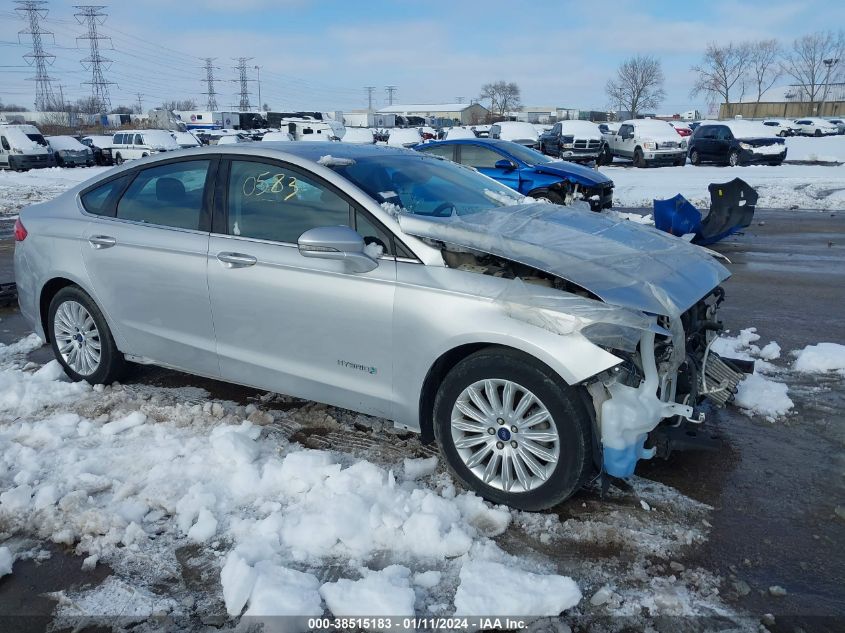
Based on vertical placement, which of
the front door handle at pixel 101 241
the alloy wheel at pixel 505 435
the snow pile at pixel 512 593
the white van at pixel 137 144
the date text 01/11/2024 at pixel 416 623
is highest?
the white van at pixel 137 144

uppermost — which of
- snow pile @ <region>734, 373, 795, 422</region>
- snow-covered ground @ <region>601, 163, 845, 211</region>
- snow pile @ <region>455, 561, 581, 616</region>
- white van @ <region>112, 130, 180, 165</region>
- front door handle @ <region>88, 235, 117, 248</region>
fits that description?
white van @ <region>112, 130, 180, 165</region>

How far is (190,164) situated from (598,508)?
10.7 ft

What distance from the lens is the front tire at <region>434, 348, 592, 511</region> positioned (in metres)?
3.19

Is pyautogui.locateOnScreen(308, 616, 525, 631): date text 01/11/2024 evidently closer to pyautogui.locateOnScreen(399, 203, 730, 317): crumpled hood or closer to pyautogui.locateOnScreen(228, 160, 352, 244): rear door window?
pyautogui.locateOnScreen(399, 203, 730, 317): crumpled hood

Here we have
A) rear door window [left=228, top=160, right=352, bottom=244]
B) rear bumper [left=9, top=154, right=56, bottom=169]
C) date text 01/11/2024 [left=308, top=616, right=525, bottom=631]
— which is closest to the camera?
date text 01/11/2024 [left=308, top=616, right=525, bottom=631]

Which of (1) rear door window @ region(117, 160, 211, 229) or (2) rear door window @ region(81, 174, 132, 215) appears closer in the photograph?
(1) rear door window @ region(117, 160, 211, 229)

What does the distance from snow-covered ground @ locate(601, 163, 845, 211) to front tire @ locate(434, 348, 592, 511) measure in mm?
13216

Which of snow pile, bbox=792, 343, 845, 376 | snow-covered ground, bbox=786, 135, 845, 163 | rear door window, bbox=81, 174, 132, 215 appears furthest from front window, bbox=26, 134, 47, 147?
snow pile, bbox=792, 343, 845, 376

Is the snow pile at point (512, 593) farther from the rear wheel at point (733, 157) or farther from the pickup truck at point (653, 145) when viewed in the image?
the rear wheel at point (733, 157)

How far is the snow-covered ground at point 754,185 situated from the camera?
52.3 feet

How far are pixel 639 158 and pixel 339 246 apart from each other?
84.4 feet

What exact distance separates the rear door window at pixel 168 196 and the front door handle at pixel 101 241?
0.18 metres

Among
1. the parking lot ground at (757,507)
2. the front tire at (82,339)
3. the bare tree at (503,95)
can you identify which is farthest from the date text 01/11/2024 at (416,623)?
the bare tree at (503,95)

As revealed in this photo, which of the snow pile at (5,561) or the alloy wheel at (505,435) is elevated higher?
the alloy wheel at (505,435)
